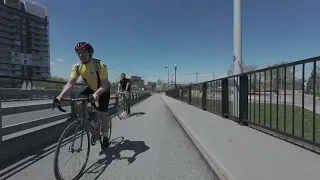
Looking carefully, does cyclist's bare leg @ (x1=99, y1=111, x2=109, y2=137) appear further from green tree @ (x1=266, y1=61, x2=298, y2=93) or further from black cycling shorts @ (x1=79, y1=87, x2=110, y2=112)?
green tree @ (x1=266, y1=61, x2=298, y2=93)

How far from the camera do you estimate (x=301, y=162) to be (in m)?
4.68

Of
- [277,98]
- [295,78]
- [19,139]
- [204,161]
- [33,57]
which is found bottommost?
[204,161]

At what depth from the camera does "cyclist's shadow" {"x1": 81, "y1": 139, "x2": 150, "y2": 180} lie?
15.4 feet

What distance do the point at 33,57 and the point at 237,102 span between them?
2692 inches

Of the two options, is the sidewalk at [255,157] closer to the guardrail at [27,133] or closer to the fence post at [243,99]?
the fence post at [243,99]

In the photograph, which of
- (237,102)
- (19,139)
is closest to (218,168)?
(19,139)

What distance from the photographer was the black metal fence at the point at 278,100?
18.1 ft

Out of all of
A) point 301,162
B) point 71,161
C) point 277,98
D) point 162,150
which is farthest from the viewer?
point 277,98

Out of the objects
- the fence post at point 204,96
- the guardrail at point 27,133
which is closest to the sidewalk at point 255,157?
the guardrail at point 27,133

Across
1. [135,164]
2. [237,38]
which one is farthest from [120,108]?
[135,164]

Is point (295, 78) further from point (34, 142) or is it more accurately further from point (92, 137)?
point (34, 142)

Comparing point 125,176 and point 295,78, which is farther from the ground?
point 295,78

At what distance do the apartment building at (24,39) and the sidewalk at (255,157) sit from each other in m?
59.9

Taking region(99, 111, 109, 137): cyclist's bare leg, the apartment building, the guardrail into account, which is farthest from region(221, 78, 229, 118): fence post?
the apartment building
